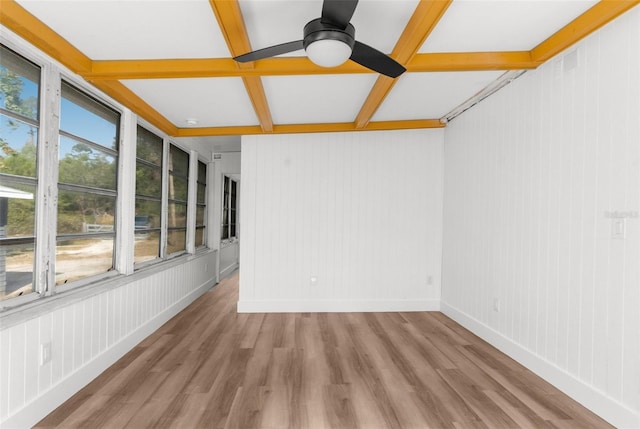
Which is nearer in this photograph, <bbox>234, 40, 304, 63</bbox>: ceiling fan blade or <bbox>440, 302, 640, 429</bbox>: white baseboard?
<bbox>234, 40, 304, 63</bbox>: ceiling fan blade

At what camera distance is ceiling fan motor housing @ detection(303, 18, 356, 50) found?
5.48 ft

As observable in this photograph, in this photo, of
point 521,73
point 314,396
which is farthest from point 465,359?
point 521,73

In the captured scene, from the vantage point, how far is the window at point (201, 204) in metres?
5.54

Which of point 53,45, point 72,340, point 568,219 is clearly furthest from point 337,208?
point 53,45

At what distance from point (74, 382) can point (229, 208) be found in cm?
495

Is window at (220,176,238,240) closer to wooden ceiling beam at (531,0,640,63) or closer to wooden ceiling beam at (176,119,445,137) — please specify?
wooden ceiling beam at (176,119,445,137)

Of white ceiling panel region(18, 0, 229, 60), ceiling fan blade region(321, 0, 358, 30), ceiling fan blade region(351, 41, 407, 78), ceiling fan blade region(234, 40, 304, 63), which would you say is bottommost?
ceiling fan blade region(234, 40, 304, 63)

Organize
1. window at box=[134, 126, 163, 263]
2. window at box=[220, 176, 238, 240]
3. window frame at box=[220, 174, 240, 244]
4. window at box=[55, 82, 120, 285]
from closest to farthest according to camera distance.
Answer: window at box=[55, 82, 120, 285]
window at box=[134, 126, 163, 263]
window frame at box=[220, 174, 240, 244]
window at box=[220, 176, 238, 240]

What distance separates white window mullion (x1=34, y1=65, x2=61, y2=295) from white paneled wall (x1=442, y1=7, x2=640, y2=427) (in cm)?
363

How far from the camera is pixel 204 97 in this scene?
322 centimetres

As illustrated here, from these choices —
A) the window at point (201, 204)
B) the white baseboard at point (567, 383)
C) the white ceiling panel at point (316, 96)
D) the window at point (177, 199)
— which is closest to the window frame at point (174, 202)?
the window at point (177, 199)

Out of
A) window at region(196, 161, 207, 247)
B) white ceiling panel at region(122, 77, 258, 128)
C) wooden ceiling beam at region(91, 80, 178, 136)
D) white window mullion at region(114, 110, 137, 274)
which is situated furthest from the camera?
window at region(196, 161, 207, 247)

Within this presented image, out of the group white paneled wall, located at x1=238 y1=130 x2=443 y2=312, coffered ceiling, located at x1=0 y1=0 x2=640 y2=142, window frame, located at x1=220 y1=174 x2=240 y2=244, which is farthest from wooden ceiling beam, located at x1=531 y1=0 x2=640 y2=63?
window frame, located at x1=220 y1=174 x2=240 y2=244

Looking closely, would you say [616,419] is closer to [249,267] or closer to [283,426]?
[283,426]
